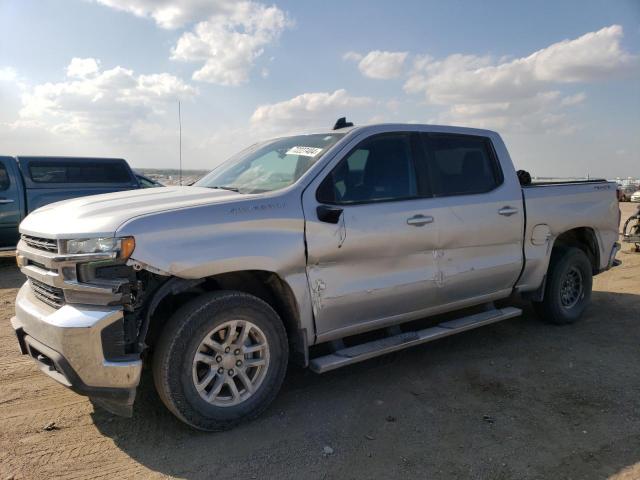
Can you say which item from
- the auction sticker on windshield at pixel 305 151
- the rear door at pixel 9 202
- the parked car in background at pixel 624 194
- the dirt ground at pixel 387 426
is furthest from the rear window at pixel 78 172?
the parked car in background at pixel 624 194

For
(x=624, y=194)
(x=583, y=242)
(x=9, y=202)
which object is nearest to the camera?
(x=583, y=242)

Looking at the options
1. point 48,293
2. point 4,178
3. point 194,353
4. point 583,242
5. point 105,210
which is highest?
point 4,178

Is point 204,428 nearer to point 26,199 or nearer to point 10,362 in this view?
point 10,362

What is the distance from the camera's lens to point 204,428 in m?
3.28

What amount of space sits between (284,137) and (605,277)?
20.1 feet

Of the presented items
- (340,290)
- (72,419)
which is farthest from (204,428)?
(340,290)

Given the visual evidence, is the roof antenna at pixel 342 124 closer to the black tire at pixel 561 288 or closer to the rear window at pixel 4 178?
the black tire at pixel 561 288

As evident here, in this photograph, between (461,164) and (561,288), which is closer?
(461,164)

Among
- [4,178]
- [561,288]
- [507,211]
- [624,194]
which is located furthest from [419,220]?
[624,194]

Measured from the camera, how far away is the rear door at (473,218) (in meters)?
4.36

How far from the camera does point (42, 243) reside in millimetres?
3254

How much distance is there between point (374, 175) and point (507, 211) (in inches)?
58.8

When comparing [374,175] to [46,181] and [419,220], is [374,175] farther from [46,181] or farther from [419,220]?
[46,181]

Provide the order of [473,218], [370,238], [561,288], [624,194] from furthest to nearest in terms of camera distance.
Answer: [624,194]
[561,288]
[473,218]
[370,238]
